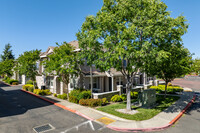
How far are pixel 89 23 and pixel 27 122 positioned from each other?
9877mm

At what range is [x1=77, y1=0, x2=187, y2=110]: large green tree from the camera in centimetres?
972

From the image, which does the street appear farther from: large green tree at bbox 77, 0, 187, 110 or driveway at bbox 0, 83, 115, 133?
large green tree at bbox 77, 0, 187, 110

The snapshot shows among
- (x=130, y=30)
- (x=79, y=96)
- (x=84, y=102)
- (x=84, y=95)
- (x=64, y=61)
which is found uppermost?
(x=130, y=30)

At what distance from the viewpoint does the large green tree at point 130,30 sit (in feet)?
31.9

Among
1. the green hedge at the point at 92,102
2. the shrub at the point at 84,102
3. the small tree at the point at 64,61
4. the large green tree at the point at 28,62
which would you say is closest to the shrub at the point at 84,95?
the green hedge at the point at 92,102

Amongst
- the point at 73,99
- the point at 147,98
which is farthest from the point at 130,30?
the point at 73,99

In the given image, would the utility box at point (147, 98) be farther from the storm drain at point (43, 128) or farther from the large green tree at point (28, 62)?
the large green tree at point (28, 62)

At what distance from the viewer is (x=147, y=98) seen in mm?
13242

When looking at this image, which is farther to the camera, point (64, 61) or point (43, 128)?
point (64, 61)

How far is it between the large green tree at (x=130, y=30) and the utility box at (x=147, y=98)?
249cm

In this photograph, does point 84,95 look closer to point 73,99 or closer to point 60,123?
point 73,99

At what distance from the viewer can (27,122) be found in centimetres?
961

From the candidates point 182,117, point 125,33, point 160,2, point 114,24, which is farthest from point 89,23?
point 182,117

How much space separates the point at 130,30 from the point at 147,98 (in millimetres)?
7583
